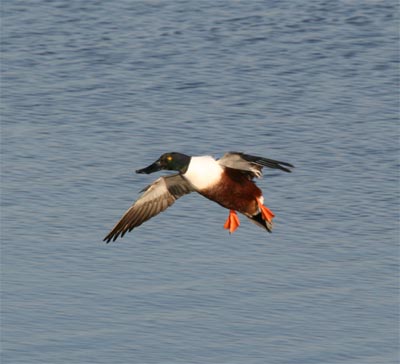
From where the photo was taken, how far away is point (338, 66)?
17922 mm

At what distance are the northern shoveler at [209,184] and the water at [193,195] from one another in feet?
2.23

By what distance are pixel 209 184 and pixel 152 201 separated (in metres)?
0.85

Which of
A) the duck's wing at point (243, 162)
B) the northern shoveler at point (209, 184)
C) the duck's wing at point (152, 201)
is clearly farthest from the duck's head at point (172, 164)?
the duck's wing at point (152, 201)

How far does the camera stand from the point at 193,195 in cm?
1392

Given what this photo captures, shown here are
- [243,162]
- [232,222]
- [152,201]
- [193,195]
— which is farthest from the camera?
[193,195]

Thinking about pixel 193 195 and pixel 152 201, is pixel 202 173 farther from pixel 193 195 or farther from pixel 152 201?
pixel 193 195

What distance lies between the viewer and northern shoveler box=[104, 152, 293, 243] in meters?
10.8

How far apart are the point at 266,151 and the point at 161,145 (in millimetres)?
1158

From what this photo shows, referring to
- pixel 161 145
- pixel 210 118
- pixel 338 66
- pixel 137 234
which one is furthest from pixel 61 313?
pixel 338 66

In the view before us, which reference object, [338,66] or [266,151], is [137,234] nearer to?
[266,151]

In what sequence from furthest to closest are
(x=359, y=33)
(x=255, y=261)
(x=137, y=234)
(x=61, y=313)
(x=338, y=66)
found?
1. (x=359, y=33)
2. (x=338, y=66)
3. (x=137, y=234)
4. (x=255, y=261)
5. (x=61, y=313)

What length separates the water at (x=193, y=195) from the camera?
433 inches

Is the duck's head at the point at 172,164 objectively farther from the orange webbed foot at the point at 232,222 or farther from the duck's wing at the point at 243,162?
the orange webbed foot at the point at 232,222

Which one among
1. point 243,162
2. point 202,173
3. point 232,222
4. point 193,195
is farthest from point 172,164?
point 193,195
